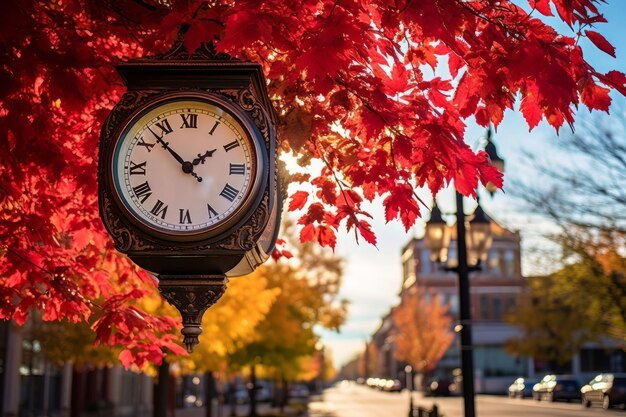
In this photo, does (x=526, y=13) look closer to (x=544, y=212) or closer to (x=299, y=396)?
(x=544, y=212)

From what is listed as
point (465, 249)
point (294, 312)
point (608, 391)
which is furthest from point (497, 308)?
point (465, 249)

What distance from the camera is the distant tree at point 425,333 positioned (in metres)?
80.0

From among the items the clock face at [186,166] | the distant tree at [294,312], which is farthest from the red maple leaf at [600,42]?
the distant tree at [294,312]

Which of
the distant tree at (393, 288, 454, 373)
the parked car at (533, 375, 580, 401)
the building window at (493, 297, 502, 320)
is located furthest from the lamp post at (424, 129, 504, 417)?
the building window at (493, 297, 502, 320)

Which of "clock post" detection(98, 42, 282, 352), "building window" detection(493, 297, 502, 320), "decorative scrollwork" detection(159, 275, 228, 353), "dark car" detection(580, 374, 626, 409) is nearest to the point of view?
"clock post" detection(98, 42, 282, 352)

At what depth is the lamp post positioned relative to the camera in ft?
33.5

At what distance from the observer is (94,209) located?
5102mm

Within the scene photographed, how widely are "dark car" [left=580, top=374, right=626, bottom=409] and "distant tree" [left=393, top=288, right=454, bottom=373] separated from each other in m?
40.0

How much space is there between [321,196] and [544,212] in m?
21.4

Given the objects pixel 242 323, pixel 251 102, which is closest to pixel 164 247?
pixel 251 102

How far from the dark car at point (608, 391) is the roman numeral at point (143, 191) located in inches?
1417

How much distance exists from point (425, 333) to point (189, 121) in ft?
259

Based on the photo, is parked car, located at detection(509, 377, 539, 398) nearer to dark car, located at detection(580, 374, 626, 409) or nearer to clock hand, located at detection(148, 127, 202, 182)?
dark car, located at detection(580, 374, 626, 409)

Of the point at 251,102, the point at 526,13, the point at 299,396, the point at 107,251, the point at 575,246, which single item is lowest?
the point at 299,396
